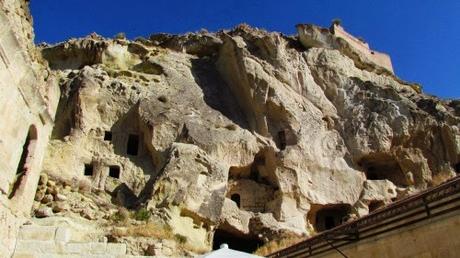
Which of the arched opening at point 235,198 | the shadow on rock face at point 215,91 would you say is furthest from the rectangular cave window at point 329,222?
the shadow on rock face at point 215,91

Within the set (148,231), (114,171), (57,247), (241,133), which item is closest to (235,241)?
(241,133)

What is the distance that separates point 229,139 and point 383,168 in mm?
10283

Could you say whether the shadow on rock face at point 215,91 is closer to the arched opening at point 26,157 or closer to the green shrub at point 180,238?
the green shrub at point 180,238

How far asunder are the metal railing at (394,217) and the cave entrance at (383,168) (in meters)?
15.4

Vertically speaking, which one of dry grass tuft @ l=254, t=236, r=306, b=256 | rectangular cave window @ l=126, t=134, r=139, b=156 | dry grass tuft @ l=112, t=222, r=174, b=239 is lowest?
dry grass tuft @ l=112, t=222, r=174, b=239

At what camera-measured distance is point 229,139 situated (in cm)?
2291

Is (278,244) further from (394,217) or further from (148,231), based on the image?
(394,217)

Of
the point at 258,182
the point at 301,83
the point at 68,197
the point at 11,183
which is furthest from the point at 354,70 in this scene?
the point at 11,183

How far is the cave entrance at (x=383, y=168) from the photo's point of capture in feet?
84.1

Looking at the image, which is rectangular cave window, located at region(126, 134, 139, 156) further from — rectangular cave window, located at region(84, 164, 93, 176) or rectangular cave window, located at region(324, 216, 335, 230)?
rectangular cave window, located at region(324, 216, 335, 230)

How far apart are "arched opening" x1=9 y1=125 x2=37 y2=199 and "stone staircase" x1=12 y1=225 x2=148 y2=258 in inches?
72.7

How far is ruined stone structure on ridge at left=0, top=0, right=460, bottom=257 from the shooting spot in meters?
18.9

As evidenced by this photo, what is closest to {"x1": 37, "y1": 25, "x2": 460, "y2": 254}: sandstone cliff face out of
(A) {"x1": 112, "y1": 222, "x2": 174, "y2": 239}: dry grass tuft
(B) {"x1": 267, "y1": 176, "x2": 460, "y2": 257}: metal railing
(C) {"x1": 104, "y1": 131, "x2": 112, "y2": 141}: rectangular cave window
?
(C) {"x1": 104, "y1": 131, "x2": 112, "y2": 141}: rectangular cave window

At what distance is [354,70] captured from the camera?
2992 cm
